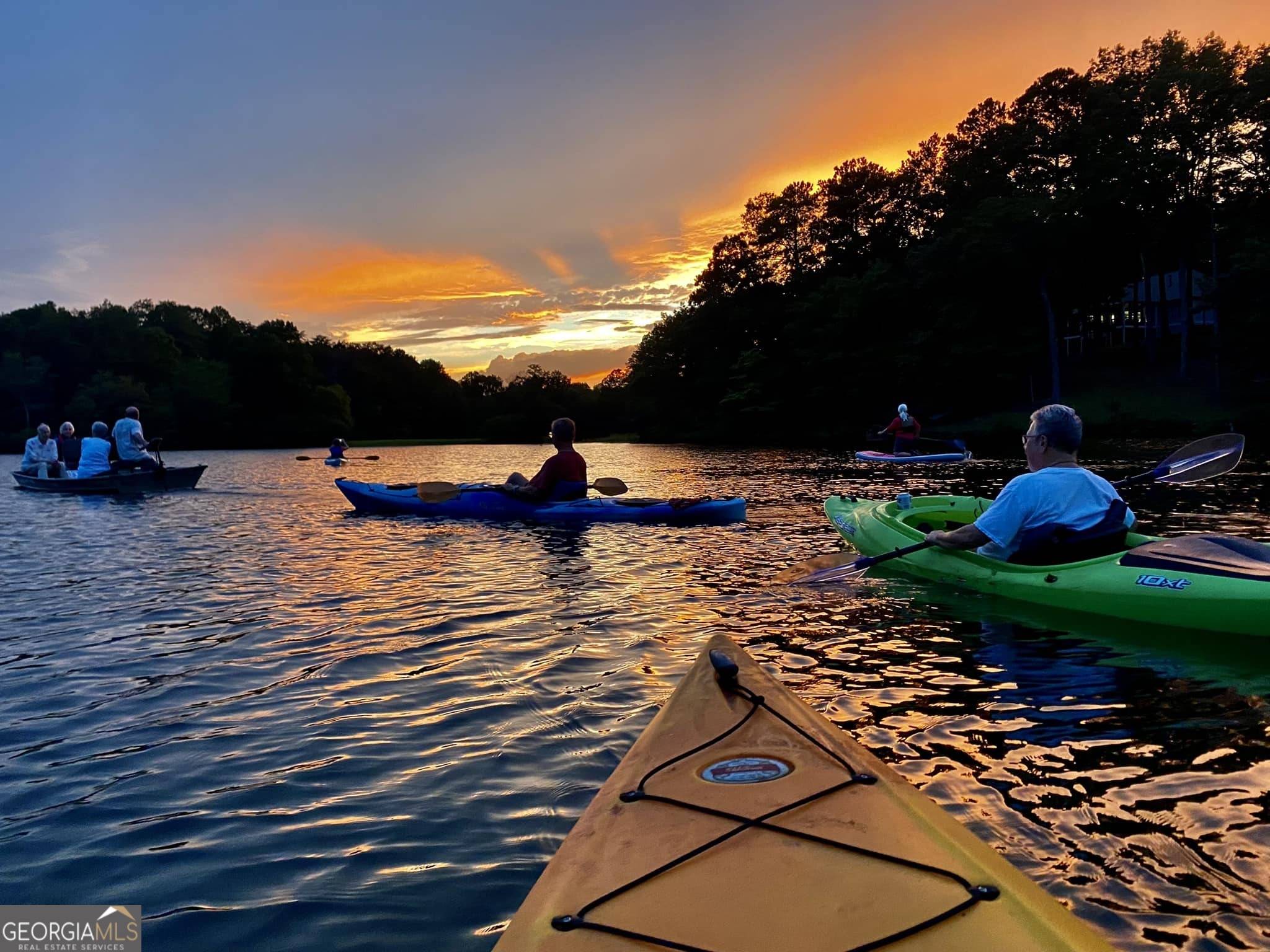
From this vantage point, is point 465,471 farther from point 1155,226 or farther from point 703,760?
point 1155,226

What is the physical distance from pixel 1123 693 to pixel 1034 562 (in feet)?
6.59

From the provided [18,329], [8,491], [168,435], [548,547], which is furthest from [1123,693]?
[18,329]

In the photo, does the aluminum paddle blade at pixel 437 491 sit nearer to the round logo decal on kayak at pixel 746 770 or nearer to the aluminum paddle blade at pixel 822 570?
the aluminum paddle blade at pixel 822 570

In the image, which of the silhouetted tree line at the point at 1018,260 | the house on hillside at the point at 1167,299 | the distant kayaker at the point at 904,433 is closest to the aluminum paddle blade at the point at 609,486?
the distant kayaker at the point at 904,433

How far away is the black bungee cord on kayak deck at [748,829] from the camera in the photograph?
1990 millimetres

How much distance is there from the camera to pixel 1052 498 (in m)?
6.23

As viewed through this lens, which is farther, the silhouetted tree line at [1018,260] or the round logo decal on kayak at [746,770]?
the silhouetted tree line at [1018,260]

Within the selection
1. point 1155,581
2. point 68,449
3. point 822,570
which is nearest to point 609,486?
point 822,570

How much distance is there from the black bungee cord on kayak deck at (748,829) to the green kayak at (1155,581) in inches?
152

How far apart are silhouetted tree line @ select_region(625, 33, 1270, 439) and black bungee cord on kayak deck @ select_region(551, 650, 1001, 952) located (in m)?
36.9

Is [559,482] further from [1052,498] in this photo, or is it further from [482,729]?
[482,729]

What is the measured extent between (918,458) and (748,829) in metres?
20.8

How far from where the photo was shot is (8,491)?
2083 centimetres

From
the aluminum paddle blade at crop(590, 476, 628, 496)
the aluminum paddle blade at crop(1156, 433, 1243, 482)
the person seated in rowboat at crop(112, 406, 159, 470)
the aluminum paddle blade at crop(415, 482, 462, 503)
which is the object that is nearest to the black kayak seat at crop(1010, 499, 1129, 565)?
the aluminum paddle blade at crop(1156, 433, 1243, 482)
